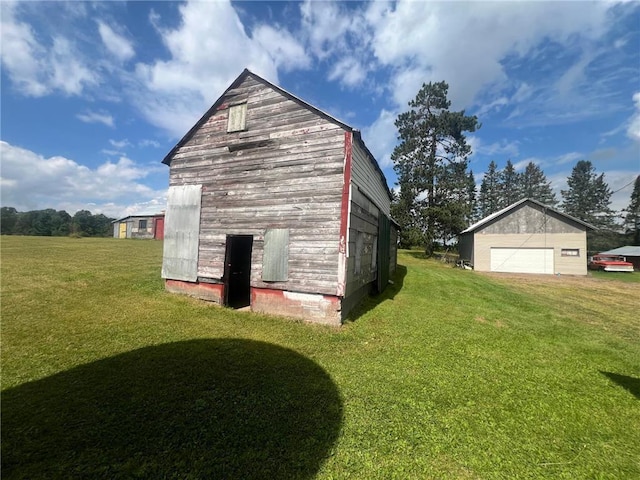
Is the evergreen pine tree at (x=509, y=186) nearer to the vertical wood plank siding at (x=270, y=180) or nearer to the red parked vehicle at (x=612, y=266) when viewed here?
the red parked vehicle at (x=612, y=266)

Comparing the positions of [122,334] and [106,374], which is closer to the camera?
[106,374]

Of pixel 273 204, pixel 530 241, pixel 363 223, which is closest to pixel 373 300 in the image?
pixel 363 223

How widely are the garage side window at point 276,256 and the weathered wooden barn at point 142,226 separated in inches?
1482

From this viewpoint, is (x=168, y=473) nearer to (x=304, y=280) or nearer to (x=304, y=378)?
(x=304, y=378)

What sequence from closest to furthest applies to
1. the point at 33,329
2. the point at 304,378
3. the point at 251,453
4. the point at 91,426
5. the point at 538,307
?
the point at 251,453 < the point at 91,426 < the point at 304,378 < the point at 33,329 < the point at 538,307

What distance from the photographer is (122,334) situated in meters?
6.32

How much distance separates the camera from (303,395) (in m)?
4.28

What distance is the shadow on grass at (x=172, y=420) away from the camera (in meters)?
2.82

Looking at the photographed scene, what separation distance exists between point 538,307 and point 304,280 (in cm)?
1023

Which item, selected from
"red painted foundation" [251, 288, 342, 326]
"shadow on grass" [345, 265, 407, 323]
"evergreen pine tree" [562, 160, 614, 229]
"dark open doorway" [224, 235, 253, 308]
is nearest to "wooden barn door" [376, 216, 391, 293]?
"shadow on grass" [345, 265, 407, 323]

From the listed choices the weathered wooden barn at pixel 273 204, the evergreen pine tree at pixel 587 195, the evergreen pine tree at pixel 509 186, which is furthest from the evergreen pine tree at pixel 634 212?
the weathered wooden barn at pixel 273 204

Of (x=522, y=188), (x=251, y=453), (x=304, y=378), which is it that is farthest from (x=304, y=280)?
(x=522, y=188)

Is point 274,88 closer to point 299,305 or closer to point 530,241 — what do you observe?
point 299,305

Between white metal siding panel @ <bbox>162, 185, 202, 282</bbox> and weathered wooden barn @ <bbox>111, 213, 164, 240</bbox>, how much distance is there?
33887 mm
